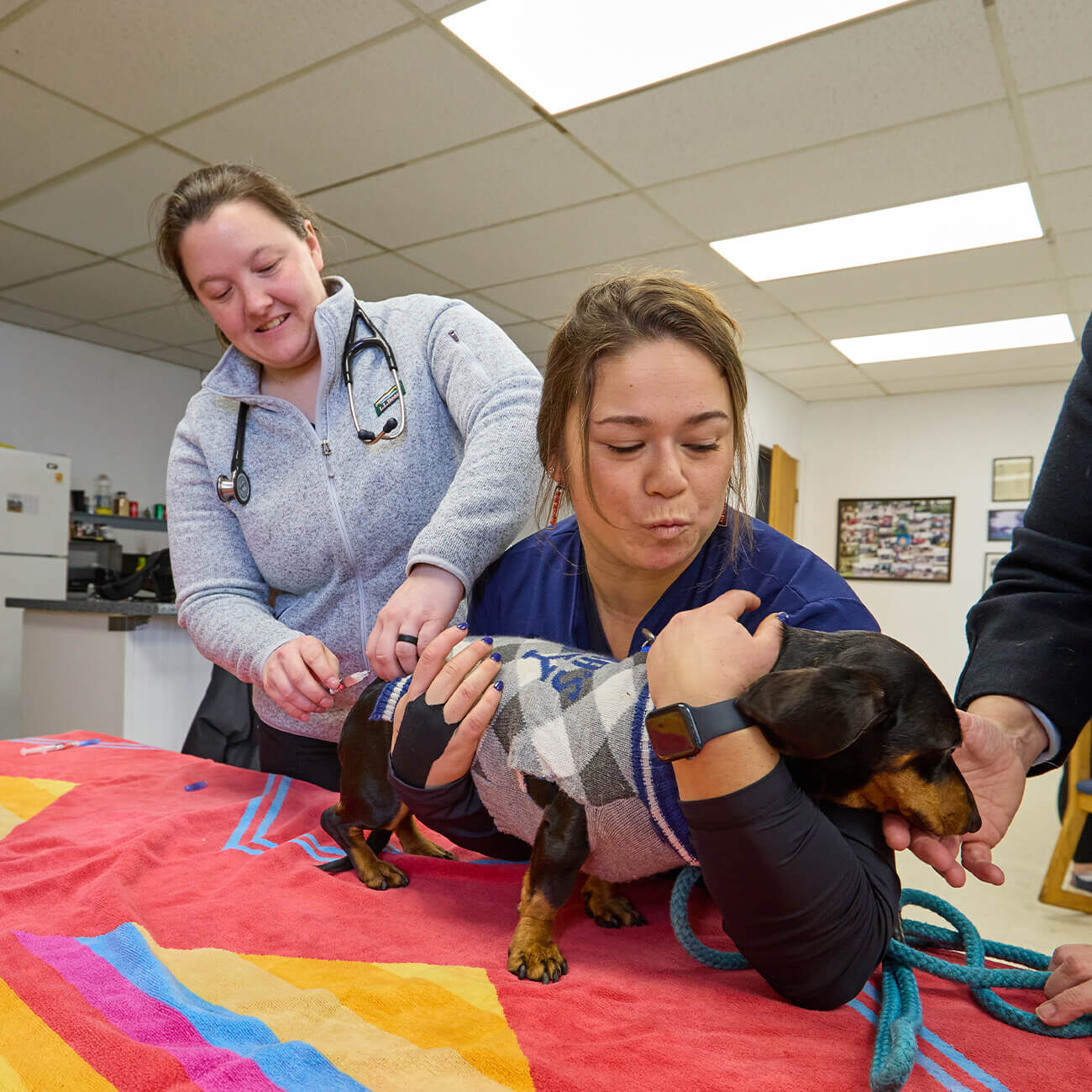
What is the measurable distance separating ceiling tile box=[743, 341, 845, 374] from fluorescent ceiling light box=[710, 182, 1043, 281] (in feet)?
5.42

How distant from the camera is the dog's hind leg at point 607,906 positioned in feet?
3.07

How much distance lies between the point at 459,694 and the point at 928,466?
7951 millimetres

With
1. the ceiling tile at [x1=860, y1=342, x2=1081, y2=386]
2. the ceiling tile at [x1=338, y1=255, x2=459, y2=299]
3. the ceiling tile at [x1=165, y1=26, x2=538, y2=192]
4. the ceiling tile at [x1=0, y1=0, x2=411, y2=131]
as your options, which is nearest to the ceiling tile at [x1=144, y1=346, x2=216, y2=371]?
the ceiling tile at [x1=338, y1=255, x2=459, y2=299]

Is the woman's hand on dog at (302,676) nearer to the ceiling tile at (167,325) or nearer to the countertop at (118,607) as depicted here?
the countertop at (118,607)

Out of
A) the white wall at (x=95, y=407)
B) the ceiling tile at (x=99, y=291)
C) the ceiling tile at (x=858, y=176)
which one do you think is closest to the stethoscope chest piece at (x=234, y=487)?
the ceiling tile at (x=858, y=176)

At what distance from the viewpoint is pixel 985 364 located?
6.66 meters

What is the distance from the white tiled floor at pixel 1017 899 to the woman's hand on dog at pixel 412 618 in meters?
2.13

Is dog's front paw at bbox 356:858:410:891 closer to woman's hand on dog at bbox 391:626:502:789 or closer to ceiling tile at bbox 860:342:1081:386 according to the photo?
woman's hand on dog at bbox 391:626:502:789

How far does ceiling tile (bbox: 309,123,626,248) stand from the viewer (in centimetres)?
337

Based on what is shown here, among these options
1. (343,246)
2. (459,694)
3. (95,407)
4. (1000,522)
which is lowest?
(459,694)

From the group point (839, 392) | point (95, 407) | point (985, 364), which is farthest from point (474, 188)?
point (839, 392)

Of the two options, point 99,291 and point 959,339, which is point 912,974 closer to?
point 99,291

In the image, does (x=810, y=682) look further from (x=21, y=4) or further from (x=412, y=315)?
(x=21, y=4)

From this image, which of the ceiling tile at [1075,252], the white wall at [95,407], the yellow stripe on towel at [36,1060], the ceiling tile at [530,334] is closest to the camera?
the yellow stripe on towel at [36,1060]
